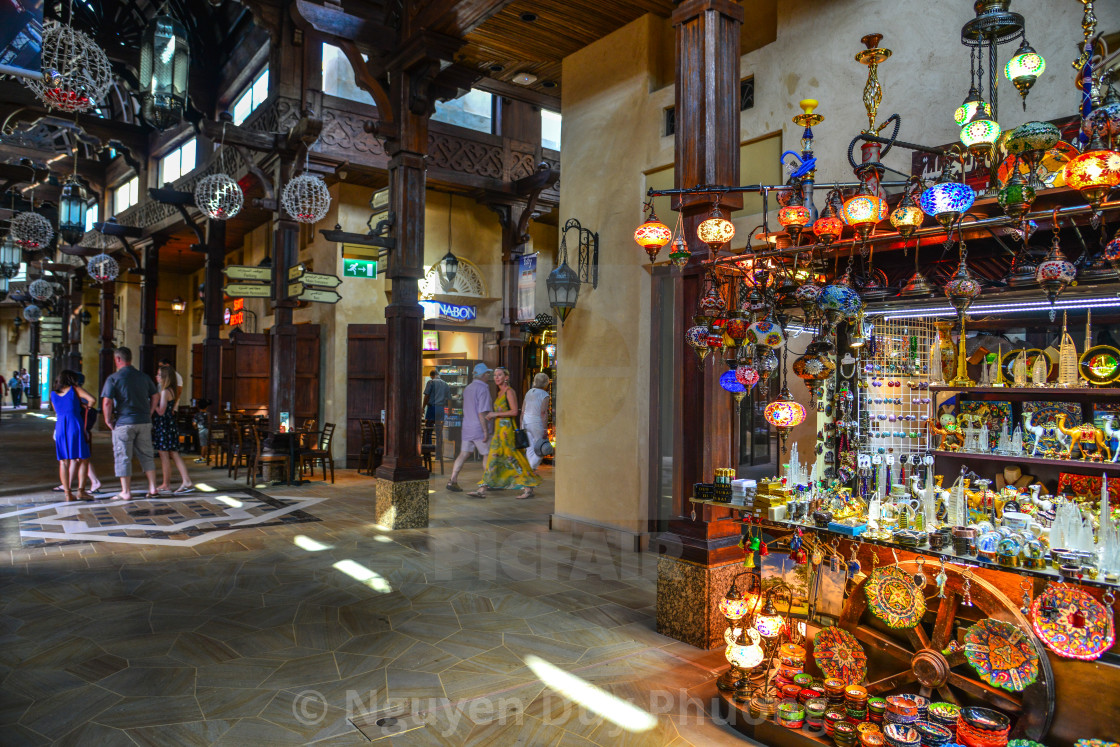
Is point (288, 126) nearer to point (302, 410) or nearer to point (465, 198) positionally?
point (465, 198)

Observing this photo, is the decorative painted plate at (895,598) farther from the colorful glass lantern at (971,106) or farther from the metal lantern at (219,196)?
the metal lantern at (219,196)

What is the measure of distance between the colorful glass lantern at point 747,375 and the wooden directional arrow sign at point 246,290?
27.9 feet

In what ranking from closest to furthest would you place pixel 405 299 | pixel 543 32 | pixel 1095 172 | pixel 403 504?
pixel 1095 172
pixel 543 32
pixel 403 504
pixel 405 299

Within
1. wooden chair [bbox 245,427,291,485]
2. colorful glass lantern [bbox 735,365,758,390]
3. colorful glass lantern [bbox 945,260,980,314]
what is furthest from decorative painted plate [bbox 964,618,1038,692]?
wooden chair [bbox 245,427,291,485]

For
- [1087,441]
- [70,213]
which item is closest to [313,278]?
[70,213]

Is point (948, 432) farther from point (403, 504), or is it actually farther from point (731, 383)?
point (403, 504)

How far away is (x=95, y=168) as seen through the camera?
20344mm

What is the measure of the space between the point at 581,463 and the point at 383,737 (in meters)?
4.19

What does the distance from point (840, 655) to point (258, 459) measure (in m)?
9.12

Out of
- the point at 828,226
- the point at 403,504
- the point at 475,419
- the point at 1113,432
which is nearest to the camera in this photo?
the point at 828,226

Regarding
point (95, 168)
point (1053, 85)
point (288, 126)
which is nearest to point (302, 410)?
point (288, 126)

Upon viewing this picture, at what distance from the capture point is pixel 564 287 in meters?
6.88

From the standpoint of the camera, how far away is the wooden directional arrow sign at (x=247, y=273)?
1017 cm

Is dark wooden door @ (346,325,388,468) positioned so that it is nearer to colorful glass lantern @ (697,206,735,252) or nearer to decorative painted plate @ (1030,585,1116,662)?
colorful glass lantern @ (697,206,735,252)
